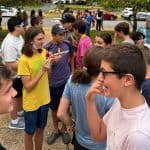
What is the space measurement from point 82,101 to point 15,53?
2348mm

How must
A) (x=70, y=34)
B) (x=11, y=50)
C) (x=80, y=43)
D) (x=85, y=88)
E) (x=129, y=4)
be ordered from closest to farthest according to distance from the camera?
(x=85, y=88), (x=11, y=50), (x=80, y=43), (x=70, y=34), (x=129, y=4)

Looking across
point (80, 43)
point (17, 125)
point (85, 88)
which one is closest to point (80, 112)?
point (85, 88)

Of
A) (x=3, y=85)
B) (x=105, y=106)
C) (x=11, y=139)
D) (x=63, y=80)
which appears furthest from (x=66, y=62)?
(x=3, y=85)

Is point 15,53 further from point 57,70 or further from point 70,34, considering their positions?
point 70,34

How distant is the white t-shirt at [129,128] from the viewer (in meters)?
2.10

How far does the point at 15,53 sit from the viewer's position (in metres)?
5.44

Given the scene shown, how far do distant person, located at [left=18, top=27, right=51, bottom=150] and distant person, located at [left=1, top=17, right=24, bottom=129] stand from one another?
0.62 metres

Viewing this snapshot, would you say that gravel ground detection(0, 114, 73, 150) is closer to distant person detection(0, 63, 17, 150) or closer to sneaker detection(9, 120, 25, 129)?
sneaker detection(9, 120, 25, 129)

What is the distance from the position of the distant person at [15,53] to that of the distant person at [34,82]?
0.62 metres

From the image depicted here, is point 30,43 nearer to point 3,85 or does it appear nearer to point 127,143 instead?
Result: point 3,85

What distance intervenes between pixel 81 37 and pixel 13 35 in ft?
4.17

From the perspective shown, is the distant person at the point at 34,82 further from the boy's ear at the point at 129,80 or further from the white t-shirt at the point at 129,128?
the boy's ear at the point at 129,80

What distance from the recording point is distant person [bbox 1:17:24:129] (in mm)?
5398

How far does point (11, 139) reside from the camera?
573 cm
